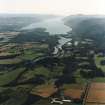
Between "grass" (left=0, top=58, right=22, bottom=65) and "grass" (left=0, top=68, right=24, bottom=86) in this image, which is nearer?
"grass" (left=0, top=68, right=24, bottom=86)

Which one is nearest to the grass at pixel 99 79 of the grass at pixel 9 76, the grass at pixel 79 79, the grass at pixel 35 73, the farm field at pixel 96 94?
the grass at pixel 79 79

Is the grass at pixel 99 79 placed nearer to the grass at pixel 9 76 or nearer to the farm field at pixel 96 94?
the farm field at pixel 96 94

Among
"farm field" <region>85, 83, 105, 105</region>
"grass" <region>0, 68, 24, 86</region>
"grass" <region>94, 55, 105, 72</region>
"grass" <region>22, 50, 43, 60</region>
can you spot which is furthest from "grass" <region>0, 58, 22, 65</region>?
"farm field" <region>85, 83, 105, 105</region>

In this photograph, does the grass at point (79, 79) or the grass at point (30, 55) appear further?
the grass at point (30, 55)

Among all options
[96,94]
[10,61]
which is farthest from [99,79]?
[10,61]

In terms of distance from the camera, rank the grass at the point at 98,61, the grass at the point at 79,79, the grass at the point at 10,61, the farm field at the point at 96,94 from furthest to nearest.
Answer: the grass at the point at 10,61
the grass at the point at 98,61
the grass at the point at 79,79
the farm field at the point at 96,94

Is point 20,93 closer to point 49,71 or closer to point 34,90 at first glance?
point 34,90

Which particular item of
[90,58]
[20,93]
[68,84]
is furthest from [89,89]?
[90,58]

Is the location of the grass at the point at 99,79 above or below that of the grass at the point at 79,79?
below

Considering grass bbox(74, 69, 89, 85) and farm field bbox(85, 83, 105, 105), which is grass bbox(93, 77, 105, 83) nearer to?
grass bbox(74, 69, 89, 85)
